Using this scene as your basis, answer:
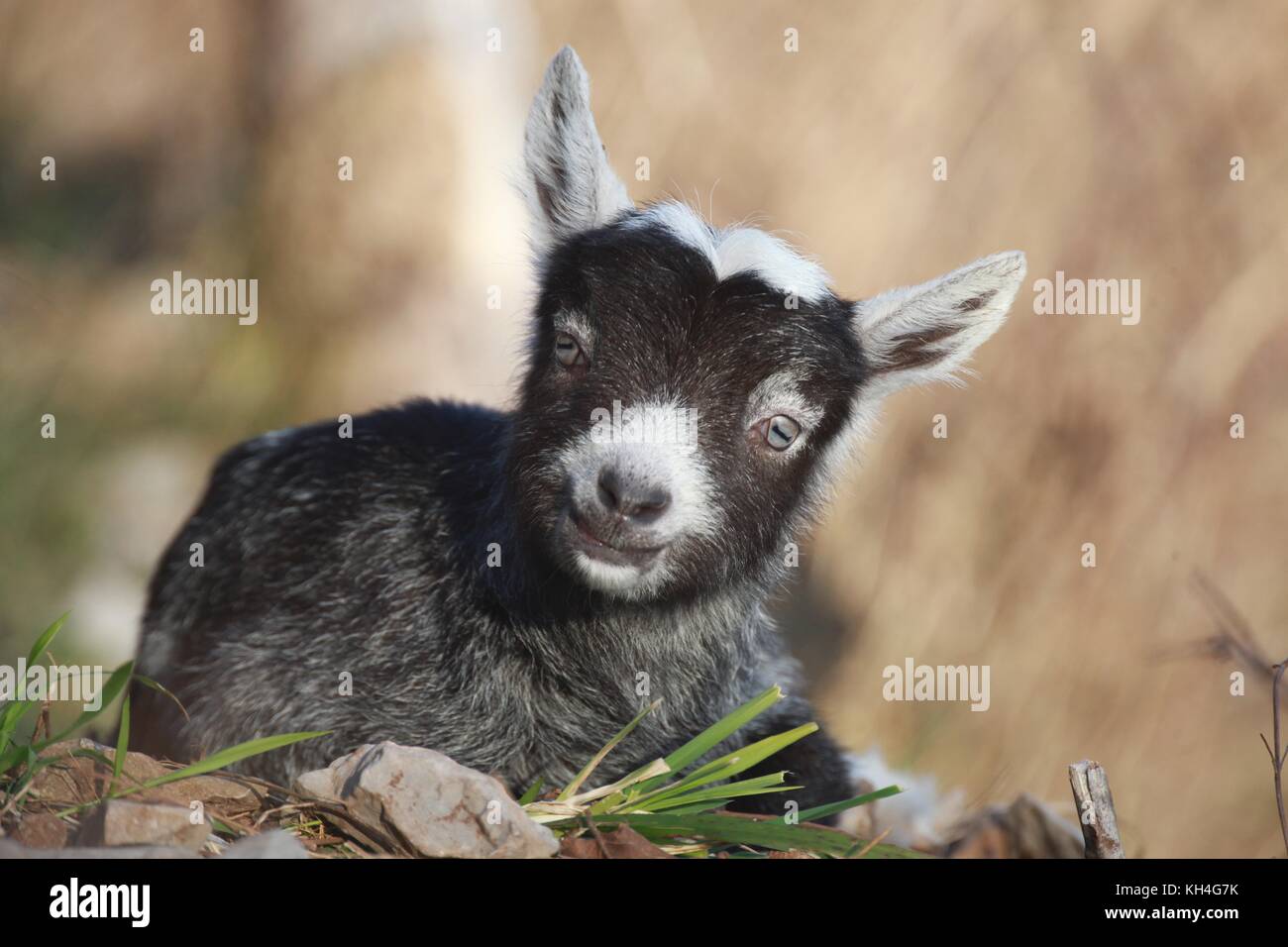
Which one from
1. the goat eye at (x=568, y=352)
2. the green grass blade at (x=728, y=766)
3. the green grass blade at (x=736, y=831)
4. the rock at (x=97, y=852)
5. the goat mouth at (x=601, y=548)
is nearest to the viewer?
the rock at (x=97, y=852)

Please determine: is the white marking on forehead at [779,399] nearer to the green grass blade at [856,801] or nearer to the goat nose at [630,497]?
the goat nose at [630,497]

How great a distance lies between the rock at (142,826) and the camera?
159 inches

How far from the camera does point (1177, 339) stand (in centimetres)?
940

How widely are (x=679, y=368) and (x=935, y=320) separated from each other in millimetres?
1491

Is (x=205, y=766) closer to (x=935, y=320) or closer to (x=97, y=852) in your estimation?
(x=97, y=852)

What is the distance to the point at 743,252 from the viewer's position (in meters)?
→ 5.55

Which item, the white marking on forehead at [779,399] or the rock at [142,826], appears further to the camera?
the white marking on forehead at [779,399]

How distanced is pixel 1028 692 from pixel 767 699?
5113 mm

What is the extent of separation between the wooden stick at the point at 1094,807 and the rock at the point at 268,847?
2706 millimetres

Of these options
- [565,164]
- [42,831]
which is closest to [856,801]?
[42,831]

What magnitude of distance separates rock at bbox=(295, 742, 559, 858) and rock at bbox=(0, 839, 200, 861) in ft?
2.18

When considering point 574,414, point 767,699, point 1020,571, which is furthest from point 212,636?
point 1020,571

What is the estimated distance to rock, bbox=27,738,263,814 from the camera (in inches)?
182

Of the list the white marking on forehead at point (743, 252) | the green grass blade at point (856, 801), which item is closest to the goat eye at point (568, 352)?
the white marking on forehead at point (743, 252)
